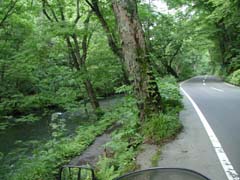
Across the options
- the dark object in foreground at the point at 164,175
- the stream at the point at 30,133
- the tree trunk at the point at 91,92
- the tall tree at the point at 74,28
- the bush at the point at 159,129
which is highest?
the tall tree at the point at 74,28

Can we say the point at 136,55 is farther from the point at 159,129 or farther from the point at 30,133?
the point at 30,133

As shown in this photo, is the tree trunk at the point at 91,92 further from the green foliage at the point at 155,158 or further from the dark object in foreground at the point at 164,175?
the dark object in foreground at the point at 164,175

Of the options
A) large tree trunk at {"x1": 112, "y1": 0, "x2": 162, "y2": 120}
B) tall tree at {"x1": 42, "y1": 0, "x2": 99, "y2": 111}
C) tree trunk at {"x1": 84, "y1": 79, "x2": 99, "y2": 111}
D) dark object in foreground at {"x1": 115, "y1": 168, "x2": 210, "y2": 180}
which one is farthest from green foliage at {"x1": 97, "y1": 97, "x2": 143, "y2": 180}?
tree trunk at {"x1": 84, "y1": 79, "x2": 99, "y2": 111}

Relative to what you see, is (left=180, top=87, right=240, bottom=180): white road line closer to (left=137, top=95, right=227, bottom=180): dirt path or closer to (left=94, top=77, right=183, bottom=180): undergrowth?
(left=137, top=95, right=227, bottom=180): dirt path

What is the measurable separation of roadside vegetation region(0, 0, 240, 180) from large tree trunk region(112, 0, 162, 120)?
0.08 ft

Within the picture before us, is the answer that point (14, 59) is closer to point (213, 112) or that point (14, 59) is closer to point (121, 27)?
point (121, 27)

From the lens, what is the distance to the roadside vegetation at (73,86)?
24.2 ft

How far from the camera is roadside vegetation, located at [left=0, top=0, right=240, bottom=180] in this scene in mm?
7387

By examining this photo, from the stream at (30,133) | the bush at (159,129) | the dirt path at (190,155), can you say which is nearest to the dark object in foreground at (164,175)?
the dirt path at (190,155)

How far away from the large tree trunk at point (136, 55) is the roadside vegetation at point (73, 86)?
0.08 feet

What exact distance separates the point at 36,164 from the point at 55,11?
9.85 meters

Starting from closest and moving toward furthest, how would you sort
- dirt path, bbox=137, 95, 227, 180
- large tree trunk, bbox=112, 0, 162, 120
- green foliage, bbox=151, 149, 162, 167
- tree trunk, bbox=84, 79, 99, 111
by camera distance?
dirt path, bbox=137, 95, 227, 180 → green foliage, bbox=151, 149, 162, 167 → large tree trunk, bbox=112, 0, 162, 120 → tree trunk, bbox=84, 79, 99, 111

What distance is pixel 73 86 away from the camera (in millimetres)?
17984

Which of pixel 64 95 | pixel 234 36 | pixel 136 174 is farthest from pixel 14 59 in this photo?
pixel 234 36
